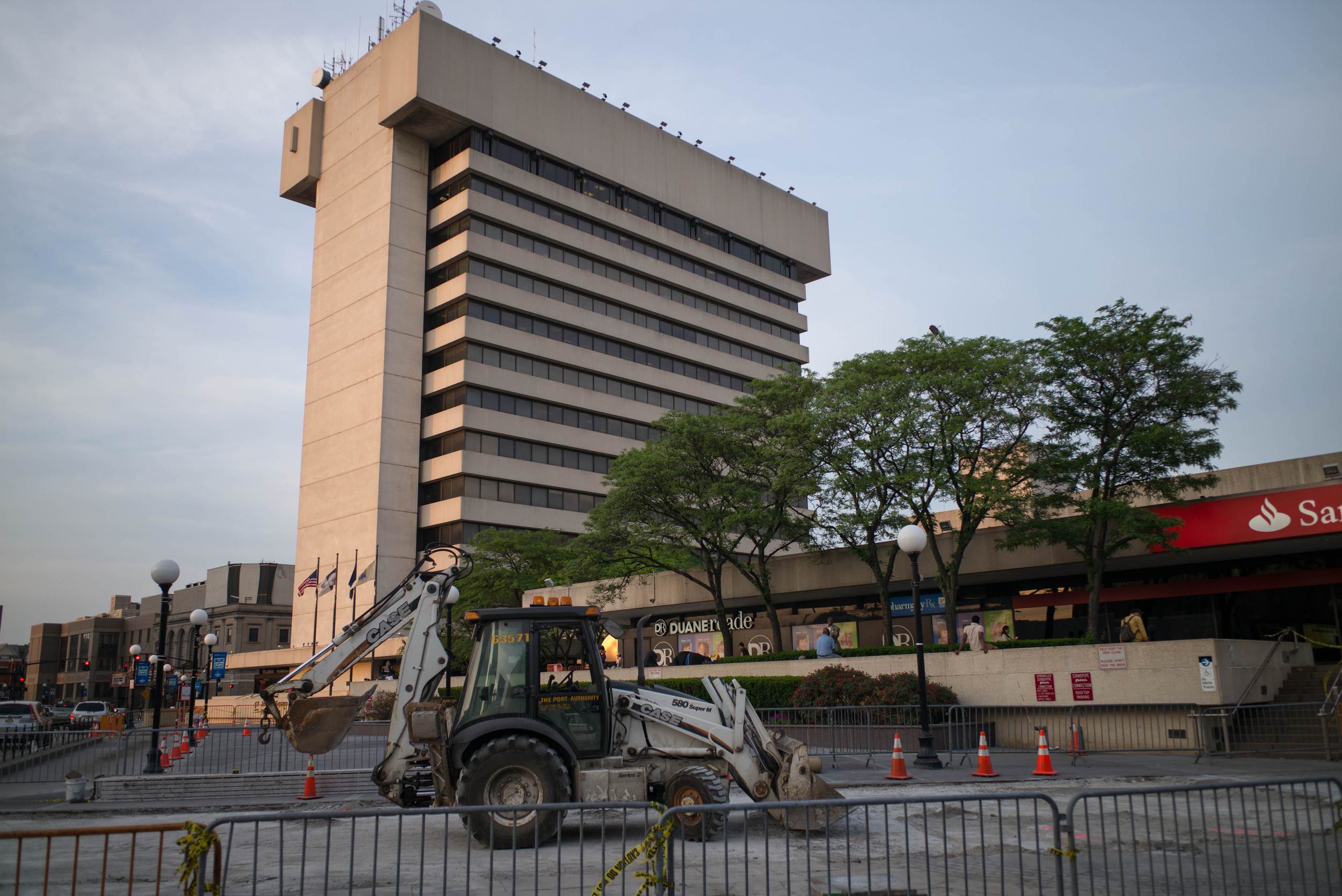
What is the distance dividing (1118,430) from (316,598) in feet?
178

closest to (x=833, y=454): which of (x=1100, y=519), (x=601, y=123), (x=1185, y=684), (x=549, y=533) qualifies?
(x=1100, y=519)

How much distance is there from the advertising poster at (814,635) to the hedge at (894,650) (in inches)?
209

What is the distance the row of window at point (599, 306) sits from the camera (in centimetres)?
6556

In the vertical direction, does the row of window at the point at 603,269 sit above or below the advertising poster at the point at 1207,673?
above

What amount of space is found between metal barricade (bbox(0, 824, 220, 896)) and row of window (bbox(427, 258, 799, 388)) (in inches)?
1970

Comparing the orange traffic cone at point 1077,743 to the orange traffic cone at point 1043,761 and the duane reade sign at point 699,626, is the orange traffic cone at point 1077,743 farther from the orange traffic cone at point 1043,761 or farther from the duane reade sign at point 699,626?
the duane reade sign at point 699,626

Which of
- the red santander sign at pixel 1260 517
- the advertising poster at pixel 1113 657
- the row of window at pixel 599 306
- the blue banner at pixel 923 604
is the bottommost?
the advertising poster at pixel 1113 657

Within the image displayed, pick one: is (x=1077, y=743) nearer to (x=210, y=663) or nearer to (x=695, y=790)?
(x=695, y=790)

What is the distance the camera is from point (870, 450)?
26.9 metres

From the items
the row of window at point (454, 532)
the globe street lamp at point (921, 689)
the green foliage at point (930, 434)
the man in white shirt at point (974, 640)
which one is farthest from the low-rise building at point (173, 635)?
the globe street lamp at point (921, 689)

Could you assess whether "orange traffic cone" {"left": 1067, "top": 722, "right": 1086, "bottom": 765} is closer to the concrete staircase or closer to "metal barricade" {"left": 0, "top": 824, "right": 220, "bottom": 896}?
the concrete staircase

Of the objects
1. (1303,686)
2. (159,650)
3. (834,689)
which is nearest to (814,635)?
(834,689)

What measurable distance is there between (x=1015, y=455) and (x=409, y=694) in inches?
754

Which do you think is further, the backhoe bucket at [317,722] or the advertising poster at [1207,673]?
the advertising poster at [1207,673]
